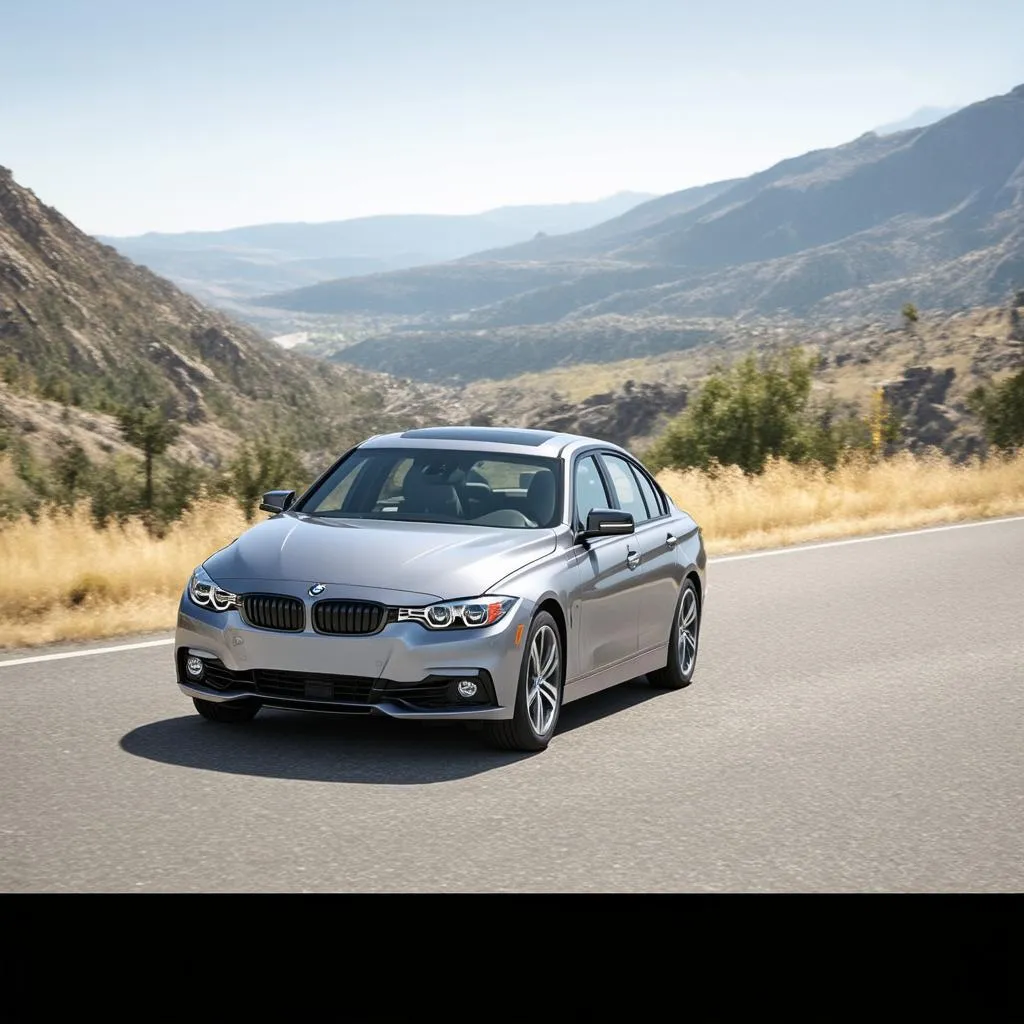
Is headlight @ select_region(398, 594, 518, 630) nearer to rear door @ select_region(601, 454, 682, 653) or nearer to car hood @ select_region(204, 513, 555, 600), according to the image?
car hood @ select_region(204, 513, 555, 600)

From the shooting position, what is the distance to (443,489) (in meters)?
8.88

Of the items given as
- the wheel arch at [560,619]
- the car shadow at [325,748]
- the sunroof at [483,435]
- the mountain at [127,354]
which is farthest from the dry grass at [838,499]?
the mountain at [127,354]

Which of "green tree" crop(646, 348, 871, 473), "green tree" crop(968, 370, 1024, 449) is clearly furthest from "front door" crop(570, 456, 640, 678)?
"green tree" crop(968, 370, 1024, 449)

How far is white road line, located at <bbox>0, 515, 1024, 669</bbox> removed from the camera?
419 inches

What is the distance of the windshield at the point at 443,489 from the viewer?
8742 millimetres

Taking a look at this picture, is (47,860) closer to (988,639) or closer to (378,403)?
(988,639)

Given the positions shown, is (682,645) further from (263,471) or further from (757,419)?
(757,419)

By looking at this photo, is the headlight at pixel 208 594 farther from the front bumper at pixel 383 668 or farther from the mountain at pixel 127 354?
the mountain at pixel 127 354

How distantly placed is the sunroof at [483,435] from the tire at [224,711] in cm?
197

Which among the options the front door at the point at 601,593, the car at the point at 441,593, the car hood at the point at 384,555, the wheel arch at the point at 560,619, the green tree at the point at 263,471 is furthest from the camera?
the green tree at the point at 263,471

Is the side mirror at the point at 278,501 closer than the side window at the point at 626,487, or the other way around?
the side mirror at the point at 278,501

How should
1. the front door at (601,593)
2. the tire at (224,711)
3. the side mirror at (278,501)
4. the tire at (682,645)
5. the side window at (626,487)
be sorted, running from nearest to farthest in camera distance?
1. the tire at (224,711)
2. the front door at (601,593)
3. the side mirror at (278,501)
4. the side window at (626,487)
5. the tire at (682,645)

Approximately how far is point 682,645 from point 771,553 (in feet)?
27.0

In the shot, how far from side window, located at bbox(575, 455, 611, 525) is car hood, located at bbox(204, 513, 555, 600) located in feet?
1.77
